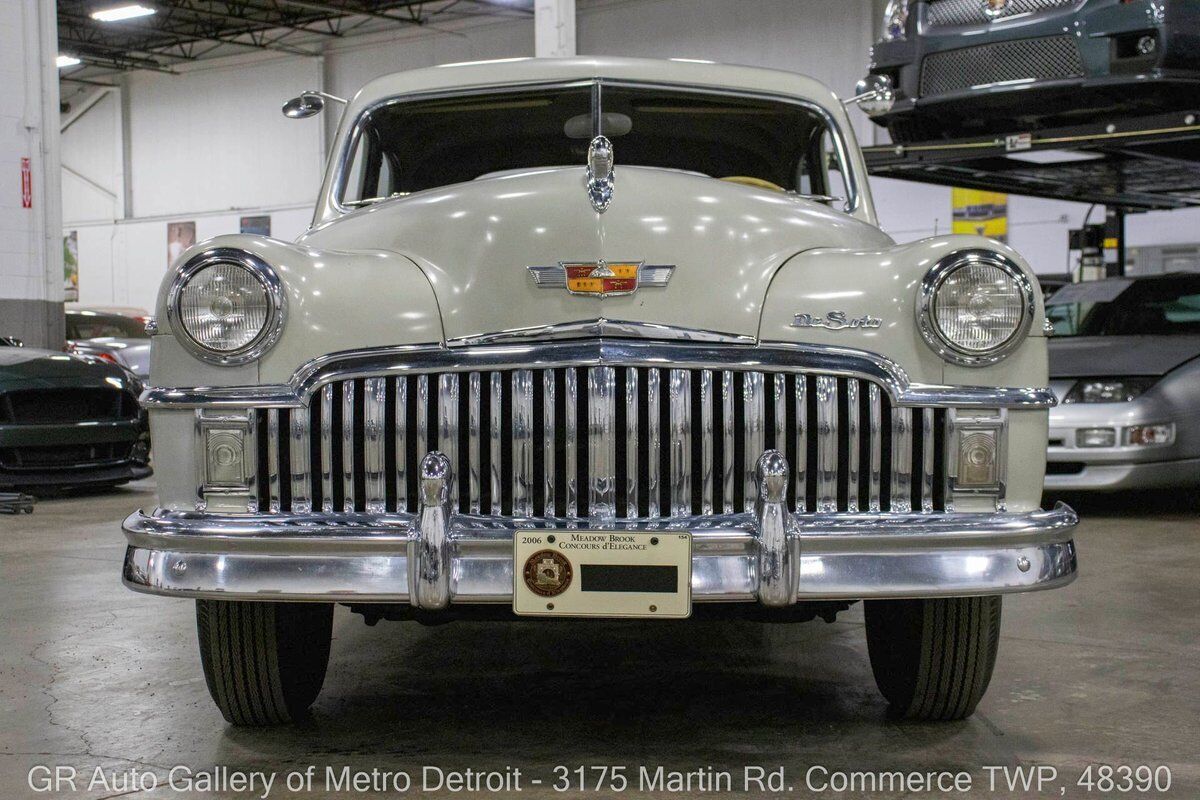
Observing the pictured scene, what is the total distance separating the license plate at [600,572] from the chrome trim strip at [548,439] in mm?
139

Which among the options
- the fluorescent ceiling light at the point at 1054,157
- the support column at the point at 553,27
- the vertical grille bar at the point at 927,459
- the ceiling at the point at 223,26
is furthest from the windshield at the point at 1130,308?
the ceiling at the point at 223,26

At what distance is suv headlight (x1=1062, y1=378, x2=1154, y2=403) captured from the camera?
6.86m

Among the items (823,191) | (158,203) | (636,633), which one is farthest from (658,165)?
(158,203)

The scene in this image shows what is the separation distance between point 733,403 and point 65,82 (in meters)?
29.7

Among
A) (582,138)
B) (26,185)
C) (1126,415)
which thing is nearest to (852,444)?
(582,138)

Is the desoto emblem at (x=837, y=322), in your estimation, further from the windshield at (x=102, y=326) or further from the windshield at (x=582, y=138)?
the windshield at (x=102, y=326)

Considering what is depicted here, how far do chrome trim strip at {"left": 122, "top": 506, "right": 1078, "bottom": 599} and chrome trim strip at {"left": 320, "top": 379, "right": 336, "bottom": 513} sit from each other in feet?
0.22

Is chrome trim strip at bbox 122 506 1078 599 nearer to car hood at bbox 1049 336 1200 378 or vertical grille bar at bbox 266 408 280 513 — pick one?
vertical grille bar at bbox 266 408 280 513

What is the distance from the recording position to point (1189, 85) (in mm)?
5977

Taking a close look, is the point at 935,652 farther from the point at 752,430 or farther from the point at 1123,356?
the point at 1123,356

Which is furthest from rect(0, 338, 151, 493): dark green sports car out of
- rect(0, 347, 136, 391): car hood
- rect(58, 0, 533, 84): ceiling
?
rect(58, 0, 533, 84): ceiling

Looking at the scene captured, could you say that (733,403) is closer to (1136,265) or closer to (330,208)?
(330,208)

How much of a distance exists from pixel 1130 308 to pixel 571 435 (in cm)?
622

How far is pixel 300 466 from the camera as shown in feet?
8.84
